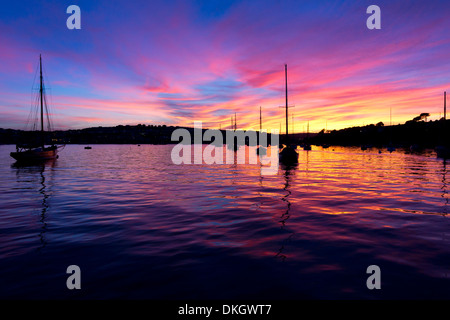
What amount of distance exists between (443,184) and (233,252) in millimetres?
22376

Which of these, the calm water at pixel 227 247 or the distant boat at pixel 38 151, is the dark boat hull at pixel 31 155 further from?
the calm water at pixel 227 247

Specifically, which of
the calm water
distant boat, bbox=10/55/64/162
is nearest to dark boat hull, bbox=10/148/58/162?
distant boat, bbox=10/55/64/162

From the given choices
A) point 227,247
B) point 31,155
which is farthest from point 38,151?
point 227,247

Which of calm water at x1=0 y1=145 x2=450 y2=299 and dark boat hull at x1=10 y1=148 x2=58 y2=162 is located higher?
dark boat hull at x1=10 y1=148 x2=58 y2=162

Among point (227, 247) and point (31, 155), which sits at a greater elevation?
point (31, 155)

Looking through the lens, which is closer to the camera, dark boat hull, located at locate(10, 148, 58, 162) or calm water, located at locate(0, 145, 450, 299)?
calm water, located at locate(0, 145, 450, 299)

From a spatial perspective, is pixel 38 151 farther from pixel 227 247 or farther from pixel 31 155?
pixel 227 247

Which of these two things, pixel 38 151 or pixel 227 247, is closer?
pixel 227 247

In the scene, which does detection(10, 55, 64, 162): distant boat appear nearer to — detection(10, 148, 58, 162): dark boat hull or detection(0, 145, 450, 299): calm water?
detection(10, 148, 58, 162): dark boat hull

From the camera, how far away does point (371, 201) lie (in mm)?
15125

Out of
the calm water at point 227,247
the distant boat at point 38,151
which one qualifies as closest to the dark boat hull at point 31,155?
the distant boat at point 38,151

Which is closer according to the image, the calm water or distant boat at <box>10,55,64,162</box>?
the calm water
